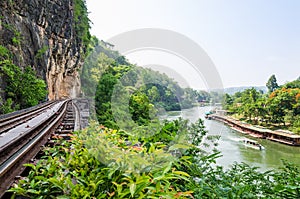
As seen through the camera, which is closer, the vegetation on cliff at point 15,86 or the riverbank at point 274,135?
the vegetation on cliff at point 15,86

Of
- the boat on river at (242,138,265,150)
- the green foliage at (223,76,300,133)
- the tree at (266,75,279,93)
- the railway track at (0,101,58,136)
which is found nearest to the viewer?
the railway track at (0,101,58,136)

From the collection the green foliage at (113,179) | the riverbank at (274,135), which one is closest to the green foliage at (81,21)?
the riverbank at (274,135)

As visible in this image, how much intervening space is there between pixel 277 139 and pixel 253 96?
55.7ft

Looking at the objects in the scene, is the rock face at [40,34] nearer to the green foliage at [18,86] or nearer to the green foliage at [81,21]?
the green foliage at [18,86]

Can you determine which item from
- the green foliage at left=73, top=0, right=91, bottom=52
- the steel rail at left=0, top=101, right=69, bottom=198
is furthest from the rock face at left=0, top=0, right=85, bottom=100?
the steel rail at left=0, top=101, right=69, bottom=198

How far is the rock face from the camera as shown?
39.9ft

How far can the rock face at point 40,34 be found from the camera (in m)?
12.2

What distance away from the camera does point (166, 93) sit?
5.36 metres

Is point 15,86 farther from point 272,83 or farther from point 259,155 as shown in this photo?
point 272,83

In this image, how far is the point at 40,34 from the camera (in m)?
17.1

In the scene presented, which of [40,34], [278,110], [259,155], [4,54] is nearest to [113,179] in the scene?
[4,54]

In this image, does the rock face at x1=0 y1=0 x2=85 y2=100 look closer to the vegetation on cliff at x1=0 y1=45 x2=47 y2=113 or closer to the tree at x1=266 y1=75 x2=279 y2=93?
the vegetation on cliff at x1=0 y1=45 x2=47 y2=113

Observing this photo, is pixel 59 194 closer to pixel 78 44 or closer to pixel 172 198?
pixel 172 198

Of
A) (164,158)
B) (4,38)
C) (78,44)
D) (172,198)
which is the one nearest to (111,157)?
(164,158)
